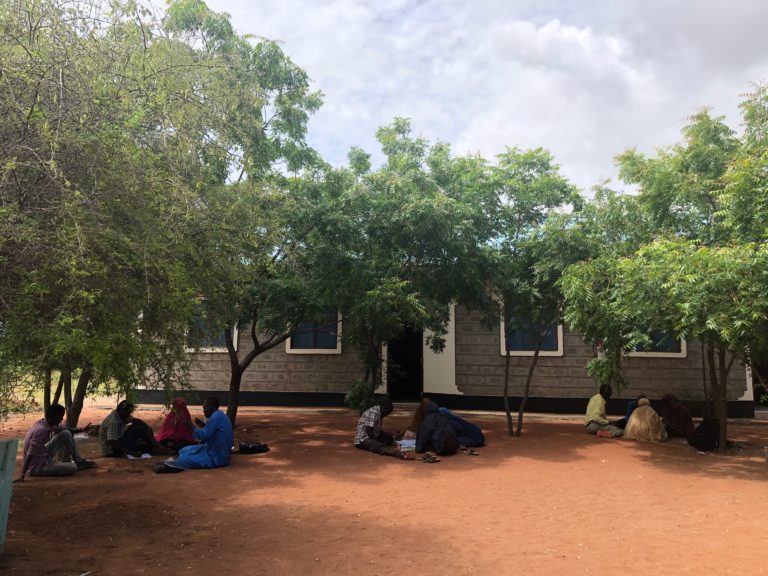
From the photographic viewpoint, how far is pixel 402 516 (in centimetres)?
577

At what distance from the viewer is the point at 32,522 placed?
215 inches

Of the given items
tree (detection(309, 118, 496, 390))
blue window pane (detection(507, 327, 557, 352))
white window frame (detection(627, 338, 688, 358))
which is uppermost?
tree (detection(309, 118, 496, 390))

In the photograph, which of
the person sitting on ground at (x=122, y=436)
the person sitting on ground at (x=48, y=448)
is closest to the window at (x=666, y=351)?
the person sitting on ground at (x=122, y=436)

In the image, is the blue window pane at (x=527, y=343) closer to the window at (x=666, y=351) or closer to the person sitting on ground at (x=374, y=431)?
the window at (x=666, y=351)

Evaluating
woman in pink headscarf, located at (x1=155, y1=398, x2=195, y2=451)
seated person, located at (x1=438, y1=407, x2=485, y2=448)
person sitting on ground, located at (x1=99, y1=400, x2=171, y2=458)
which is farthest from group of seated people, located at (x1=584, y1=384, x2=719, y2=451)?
person sitting on ground, located at (x1=99, y1=400, x2=171, y2=458)

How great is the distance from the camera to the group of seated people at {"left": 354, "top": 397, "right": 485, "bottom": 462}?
922cm

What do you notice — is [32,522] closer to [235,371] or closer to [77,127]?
[77,127]

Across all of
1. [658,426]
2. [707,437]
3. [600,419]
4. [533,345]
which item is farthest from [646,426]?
[533,345]

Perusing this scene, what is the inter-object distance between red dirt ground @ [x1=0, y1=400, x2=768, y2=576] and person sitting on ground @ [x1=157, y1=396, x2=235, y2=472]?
298 millimetres

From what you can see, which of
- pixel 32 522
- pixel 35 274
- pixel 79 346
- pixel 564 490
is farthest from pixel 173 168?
pixel 564 490

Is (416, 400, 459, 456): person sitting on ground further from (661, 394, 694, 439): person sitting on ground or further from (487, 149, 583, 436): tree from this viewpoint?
(661, 394, 694, 439): person sitting on ground

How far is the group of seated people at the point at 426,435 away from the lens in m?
9.22

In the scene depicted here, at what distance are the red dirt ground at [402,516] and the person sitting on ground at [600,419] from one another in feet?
6.22

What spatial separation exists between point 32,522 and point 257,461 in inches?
145
